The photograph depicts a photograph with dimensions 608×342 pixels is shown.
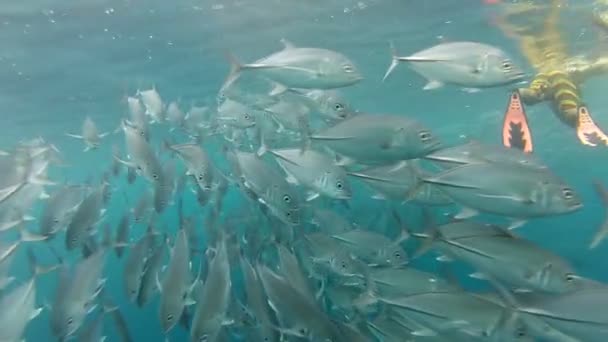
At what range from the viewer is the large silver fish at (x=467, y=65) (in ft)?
15.5

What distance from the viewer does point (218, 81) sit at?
80.8ft

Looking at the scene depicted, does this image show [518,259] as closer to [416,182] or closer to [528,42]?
[416,182]

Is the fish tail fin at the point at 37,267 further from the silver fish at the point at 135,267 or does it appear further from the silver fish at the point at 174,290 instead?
the silver fish at the point at 174,290

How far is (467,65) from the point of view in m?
4.77

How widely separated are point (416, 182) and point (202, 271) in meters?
3.64

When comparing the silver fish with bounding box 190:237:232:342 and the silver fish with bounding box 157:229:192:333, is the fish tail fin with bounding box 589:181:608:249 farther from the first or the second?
the silver fish with bounding box 157:229:192:333

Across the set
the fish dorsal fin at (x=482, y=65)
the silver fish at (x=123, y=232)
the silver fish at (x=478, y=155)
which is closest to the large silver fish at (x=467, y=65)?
the fish dorsal fin at (x=482, y=65)

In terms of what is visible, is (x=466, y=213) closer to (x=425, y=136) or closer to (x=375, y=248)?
(x=425, y=136)

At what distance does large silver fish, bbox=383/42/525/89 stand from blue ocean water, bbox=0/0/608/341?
5.83 m

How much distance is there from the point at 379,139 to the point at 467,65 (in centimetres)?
104

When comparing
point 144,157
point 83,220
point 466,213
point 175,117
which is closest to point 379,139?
point 466,213

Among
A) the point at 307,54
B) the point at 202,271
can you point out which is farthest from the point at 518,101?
the point at 202,271

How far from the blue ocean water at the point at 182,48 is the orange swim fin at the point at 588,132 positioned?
17.5 feet

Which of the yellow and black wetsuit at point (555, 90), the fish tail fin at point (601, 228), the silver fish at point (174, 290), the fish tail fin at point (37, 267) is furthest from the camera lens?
the yellow and black wetsuit at point (555, 90)
